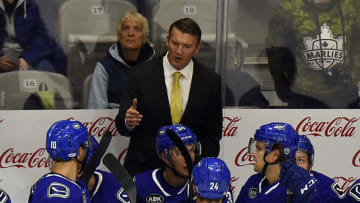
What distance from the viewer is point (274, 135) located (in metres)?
5.39

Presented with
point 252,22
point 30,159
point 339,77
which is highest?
point 252,22

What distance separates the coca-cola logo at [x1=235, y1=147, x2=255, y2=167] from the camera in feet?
21.1

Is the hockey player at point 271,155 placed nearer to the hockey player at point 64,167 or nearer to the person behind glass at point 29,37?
the hockey player at point 64,167

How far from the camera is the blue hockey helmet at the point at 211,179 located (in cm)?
458

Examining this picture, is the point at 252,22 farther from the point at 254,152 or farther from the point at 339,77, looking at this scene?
the point at 254,152

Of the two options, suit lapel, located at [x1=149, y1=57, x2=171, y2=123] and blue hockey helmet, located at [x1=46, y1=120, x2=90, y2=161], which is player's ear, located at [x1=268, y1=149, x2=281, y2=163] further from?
blue hockey helmet, located at [x1=46, y1=120, x2=90, y2=161]

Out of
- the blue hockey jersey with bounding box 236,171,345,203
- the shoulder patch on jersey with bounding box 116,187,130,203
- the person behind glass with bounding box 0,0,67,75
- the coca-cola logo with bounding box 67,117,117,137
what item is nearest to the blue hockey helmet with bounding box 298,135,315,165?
the blue hockey jersey with bounding box 236,171,345,203

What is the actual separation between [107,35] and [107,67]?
0.29 m

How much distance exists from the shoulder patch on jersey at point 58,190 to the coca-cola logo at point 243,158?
198 cm

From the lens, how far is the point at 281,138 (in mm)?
5363

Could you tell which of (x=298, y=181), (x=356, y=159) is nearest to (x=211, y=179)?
(x=298, y=181)

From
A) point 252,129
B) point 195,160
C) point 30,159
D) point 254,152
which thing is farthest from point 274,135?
point 30,159

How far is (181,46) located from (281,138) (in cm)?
95

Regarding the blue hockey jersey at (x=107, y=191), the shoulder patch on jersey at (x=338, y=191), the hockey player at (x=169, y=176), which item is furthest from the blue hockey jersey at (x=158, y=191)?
the shoulder patch on jersey at (x=338, y=191)
